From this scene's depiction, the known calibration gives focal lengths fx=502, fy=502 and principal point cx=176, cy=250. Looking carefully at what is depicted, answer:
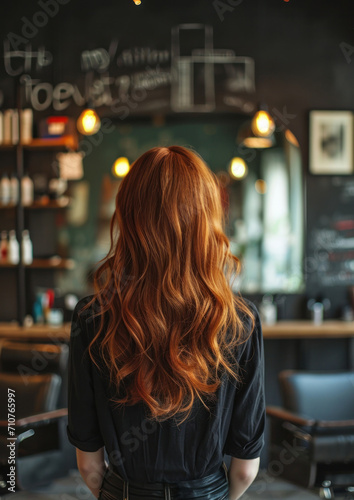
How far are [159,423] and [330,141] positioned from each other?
3.45 meters

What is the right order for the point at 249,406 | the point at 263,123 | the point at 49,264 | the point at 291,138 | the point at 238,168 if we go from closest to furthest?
1. the point at 249,406
2. the point at 263,123
3. the point at 49,264
4. the point at 291,138
5. the point at 238,168

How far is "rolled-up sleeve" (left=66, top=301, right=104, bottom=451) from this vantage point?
3.82ft

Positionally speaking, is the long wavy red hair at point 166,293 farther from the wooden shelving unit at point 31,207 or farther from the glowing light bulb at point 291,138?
the glowing light bulb at point 291,138

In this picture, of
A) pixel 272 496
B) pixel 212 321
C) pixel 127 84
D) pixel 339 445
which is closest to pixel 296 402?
pixel 339 445

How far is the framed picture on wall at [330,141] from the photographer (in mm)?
4078

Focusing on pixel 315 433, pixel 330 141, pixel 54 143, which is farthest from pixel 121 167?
pixel 315 433

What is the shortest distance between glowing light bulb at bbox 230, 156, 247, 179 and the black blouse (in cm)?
317

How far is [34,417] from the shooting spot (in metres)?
2.61

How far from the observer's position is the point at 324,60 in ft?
13.5

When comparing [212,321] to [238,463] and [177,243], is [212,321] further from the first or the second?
[238,463]

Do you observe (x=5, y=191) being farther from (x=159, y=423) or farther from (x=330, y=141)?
(x=159, y=423)

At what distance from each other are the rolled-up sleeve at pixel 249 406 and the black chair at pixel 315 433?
1390 millimetres

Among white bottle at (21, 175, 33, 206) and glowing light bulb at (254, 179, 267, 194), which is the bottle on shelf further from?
glowing light bulb at (254, 179, 267, 194)

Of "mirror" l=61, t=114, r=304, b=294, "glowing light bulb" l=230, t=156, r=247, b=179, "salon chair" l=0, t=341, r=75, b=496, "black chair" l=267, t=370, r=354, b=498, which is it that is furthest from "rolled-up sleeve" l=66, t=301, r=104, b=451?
"glowing light bulb" l=230, t=156, r=247, b=179
